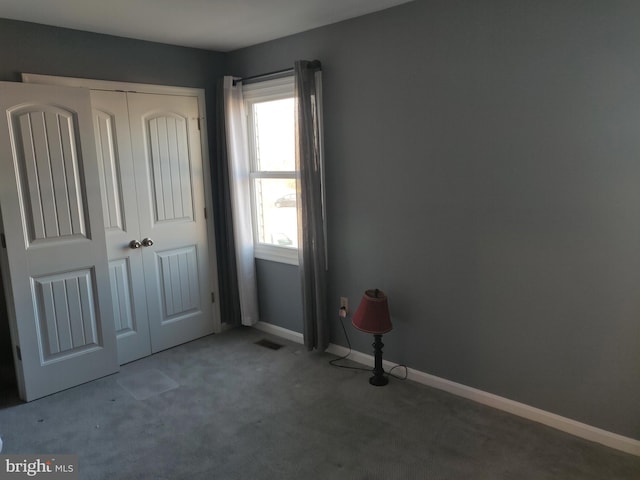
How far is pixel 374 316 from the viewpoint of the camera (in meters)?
2.96

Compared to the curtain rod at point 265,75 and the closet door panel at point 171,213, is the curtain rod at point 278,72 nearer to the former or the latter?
the curtain rod at point 265,75

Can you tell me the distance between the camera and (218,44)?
12.0 ft

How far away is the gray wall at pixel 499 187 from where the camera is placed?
2205 mm

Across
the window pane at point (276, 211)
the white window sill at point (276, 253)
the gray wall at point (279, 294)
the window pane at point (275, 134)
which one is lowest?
the gray wall at point (279, 294)

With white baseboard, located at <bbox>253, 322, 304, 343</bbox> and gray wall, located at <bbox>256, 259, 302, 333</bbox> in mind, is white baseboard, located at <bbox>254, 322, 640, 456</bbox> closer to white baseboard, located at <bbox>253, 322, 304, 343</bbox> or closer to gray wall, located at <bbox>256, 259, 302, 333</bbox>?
white baseboard, located at <bbox>253, 322, 304, 343</bbox>

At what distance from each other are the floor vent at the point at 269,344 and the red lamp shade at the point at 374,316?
3.20ft

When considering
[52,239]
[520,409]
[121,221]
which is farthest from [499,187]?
[52,239]

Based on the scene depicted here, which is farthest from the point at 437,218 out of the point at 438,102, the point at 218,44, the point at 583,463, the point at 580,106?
the point at 218,44

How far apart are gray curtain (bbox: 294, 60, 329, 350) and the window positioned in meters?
0.26

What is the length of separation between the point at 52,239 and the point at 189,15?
5.44 ft

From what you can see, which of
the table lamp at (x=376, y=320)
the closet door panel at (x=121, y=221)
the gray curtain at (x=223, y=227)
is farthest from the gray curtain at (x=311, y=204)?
the closet door panel at (x=121, y=221)

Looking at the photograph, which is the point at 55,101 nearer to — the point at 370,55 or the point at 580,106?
the point at 370,55

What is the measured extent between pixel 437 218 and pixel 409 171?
1.15ft

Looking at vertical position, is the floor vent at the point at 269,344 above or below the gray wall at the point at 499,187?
below
